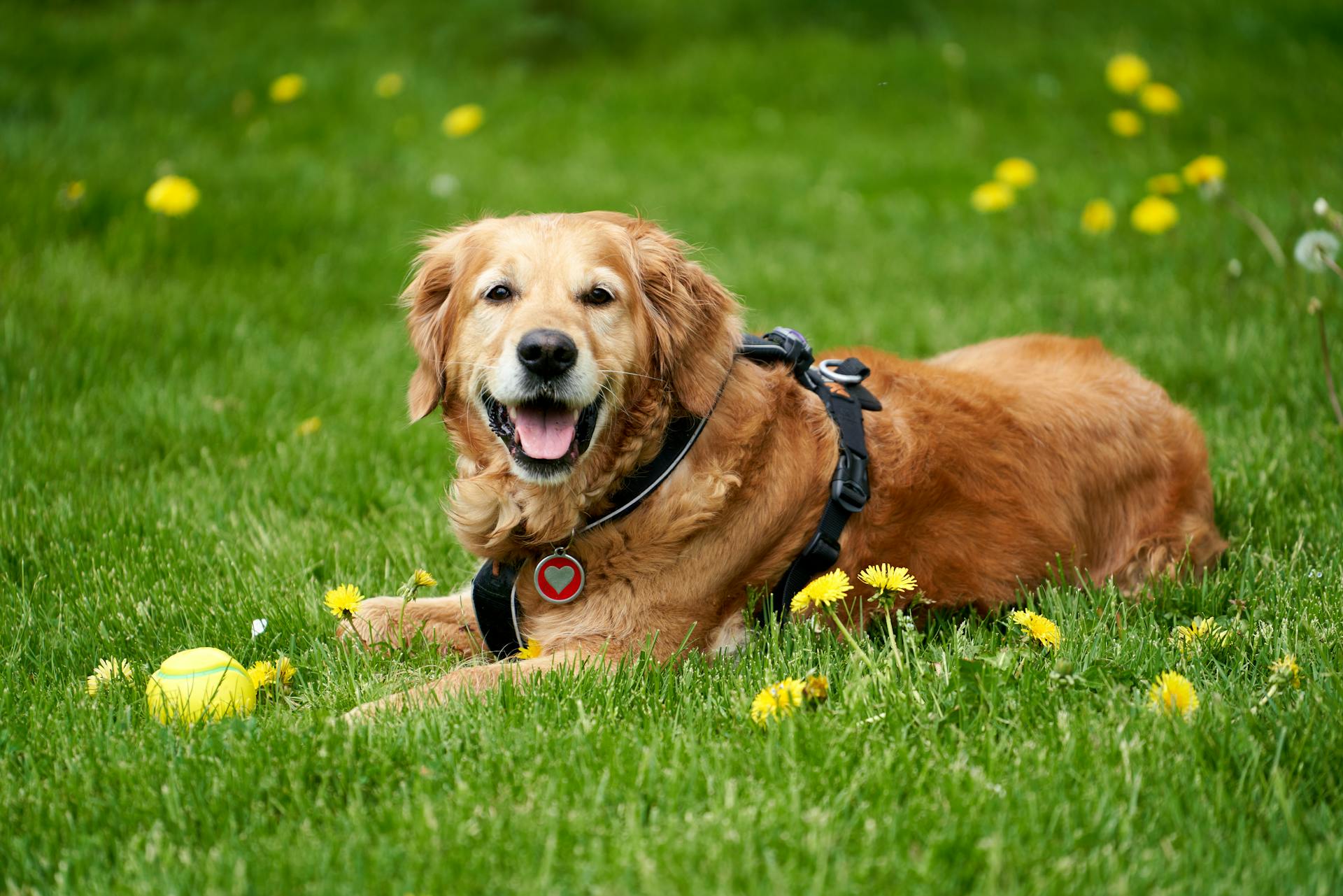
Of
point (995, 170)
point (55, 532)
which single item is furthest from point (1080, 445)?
point (995, 170)

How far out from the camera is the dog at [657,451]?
9.80ft

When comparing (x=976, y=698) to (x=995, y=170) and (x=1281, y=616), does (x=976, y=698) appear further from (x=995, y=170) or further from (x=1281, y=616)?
(x=995, y=170)

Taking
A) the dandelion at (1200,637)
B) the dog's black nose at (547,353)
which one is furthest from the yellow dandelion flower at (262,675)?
the dandelion at (1200,637)

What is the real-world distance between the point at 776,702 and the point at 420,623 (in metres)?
1.19

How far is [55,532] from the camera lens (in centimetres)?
372

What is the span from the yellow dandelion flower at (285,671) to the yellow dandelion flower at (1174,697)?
2.07 m

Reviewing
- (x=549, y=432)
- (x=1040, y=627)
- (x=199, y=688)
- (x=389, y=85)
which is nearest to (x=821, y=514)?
(x=1040, y=627)

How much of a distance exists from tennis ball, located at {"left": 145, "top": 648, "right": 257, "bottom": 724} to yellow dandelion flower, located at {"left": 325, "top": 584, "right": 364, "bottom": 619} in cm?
27

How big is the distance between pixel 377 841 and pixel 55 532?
215 cm

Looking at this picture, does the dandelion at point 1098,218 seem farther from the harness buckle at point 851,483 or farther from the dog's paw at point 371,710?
the dog's paw at point 371,710

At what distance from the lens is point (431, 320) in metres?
3.35

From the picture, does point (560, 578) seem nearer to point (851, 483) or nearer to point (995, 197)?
point (851, 483)

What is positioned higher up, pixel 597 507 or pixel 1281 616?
pixel 597 507

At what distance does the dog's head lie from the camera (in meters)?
2.95
